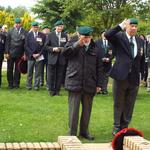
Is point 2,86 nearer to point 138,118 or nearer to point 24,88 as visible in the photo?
point 24,88

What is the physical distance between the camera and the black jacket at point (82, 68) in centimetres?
842

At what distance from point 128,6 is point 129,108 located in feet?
58.0

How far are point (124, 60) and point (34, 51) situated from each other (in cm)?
647

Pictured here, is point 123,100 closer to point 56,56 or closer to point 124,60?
point 124,60

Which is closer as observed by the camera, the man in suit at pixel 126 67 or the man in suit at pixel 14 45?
the man in suit at pixel 126 67

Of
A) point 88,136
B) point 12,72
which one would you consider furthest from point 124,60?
point 12,72

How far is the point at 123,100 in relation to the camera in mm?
9078

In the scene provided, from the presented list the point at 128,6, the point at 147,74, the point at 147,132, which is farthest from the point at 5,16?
the point at 147,132

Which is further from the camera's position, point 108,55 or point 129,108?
point 108,55

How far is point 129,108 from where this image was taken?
9141 mm

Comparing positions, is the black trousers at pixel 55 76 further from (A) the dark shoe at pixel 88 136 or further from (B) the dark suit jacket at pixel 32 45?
(A) the dark shoe at pixel 88 136

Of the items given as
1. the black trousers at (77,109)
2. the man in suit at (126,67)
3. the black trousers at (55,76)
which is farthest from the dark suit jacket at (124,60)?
the black trousers at (55,76)

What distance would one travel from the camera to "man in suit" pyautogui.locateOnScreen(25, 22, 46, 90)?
1491 centimetres

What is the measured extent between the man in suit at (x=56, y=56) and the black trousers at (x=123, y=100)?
464 cm
